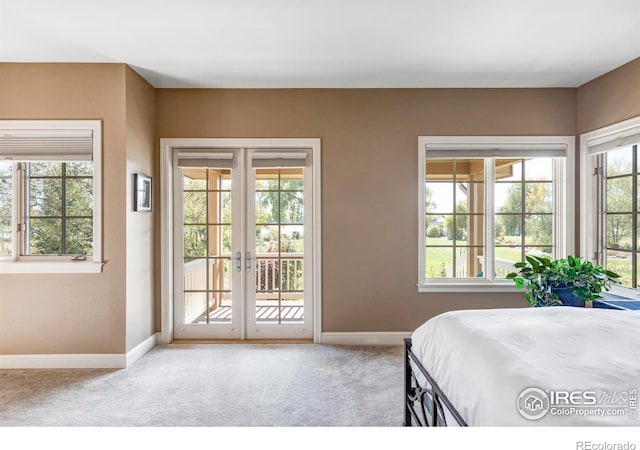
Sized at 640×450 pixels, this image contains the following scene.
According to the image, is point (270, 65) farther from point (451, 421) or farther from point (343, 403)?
point (451, 421)

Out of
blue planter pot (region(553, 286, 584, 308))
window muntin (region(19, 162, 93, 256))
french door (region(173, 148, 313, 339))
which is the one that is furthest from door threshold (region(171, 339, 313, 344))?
blue planter pot (region(553, 286, 584, 308))

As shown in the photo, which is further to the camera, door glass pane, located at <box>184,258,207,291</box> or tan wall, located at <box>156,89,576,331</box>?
door glass pane, located at <box>184,258,207,291</box>

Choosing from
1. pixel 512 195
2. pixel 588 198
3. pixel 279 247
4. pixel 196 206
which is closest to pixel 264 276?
pixel 279 247

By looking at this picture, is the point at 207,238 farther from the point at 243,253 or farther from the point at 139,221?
the point at 139,221

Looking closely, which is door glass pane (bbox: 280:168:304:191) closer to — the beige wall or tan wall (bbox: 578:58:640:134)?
the beige wall

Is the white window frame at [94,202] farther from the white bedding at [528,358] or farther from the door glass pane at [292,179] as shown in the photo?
the white bedding at [528,358]

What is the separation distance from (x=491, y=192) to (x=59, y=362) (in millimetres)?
4543

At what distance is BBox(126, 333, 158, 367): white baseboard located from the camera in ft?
11.5

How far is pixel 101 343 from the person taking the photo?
346 cm

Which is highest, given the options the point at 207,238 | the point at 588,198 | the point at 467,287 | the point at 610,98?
the point at 610,98

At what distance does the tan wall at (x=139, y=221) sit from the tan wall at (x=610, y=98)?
4.50 meters

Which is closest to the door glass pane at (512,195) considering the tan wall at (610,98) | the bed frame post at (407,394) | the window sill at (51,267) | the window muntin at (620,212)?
the window muntin at (620,212)

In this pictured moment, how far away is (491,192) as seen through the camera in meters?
4.12

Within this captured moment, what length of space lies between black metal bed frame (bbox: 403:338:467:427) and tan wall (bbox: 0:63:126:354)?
2.60m
